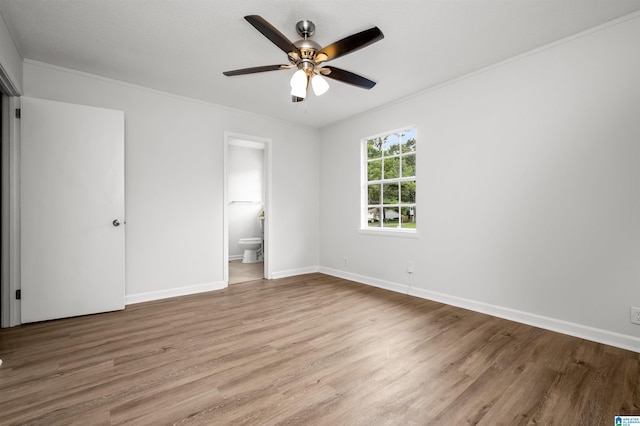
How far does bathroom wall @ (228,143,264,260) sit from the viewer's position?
6.85 metres

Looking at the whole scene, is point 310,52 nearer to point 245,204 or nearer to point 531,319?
point 531,319

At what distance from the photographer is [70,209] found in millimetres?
3043

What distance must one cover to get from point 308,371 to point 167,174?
3.16 meters

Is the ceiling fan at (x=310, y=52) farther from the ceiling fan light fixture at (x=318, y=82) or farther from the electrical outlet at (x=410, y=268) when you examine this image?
the electrical outlet at (x=410, y=268)

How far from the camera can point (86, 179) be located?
3121 mm

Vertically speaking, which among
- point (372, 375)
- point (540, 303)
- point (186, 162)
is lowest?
point (372, 375)

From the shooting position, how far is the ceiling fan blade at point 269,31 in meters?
1.80

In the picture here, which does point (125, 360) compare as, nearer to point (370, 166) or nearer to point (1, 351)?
point (1, 351)

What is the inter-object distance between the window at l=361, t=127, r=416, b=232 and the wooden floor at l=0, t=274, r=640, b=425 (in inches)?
60.0

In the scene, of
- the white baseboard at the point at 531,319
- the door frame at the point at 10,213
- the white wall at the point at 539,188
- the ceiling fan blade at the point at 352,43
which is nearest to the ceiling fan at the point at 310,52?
the ceiling fan blade at the point at 352,43

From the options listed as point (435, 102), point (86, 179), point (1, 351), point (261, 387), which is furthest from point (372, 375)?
point (86, 179)

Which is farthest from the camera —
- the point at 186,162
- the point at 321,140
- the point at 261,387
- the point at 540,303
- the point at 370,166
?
the point at 321,140

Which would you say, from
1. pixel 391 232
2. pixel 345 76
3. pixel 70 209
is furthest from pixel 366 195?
pixel 70 209

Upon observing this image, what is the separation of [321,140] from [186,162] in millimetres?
2519
